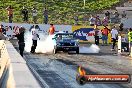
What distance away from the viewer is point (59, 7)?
182 feet

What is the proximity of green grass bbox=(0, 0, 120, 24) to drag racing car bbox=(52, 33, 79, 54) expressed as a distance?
15.5 metres

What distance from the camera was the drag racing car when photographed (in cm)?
2664

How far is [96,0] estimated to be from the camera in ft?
212

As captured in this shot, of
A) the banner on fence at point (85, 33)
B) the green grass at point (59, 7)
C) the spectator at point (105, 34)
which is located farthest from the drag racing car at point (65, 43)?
the green grass at point (59, 7)

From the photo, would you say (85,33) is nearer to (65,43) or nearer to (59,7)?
(65,43)

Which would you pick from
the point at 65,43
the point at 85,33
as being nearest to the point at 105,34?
the point at 85,33

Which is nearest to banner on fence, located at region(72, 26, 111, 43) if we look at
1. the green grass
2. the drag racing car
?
the green grass

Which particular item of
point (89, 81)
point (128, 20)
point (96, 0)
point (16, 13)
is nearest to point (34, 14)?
point (16, 13)

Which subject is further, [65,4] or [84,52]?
[65,4]

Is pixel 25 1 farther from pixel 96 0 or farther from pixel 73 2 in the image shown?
pixel 96 0

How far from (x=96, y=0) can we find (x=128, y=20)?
2104 centimetres

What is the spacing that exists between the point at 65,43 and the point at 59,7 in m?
28.9

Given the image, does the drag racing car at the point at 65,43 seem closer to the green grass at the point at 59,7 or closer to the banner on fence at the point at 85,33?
the banner on fence at the point at 85,33

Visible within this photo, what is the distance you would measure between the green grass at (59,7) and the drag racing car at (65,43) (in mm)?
15487
